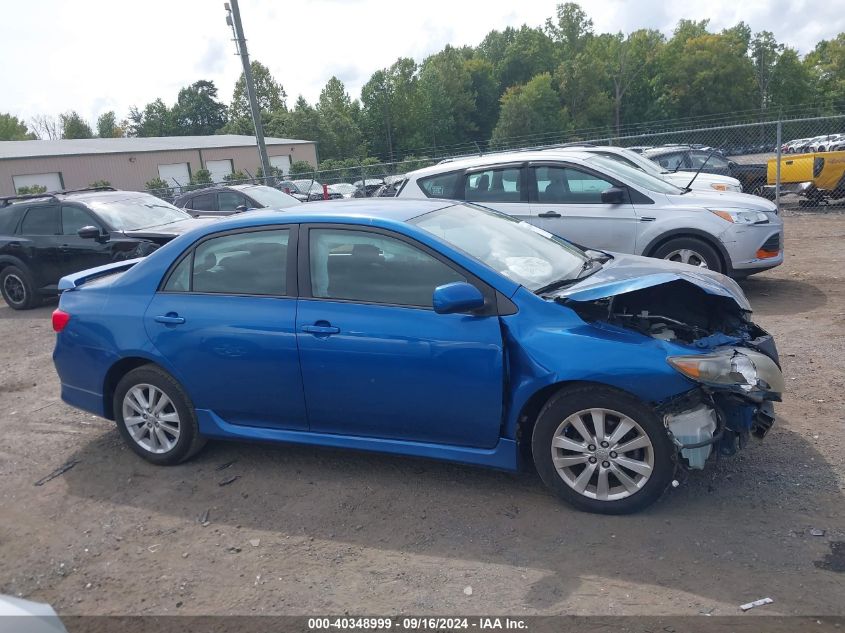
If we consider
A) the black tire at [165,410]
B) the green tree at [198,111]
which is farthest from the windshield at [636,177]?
the green tree at [198,111]

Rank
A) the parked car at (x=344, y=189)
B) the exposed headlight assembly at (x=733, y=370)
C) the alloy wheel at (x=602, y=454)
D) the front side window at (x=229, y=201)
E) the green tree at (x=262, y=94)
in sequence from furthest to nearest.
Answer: the green tree at (x=262, y=94)
the parked car at (x=344, y=189)
the front side window at (x=229, y=201)
the alloy wheel at (x=602, y=454)
the exposed headlight assembly at (x=733, y=370)

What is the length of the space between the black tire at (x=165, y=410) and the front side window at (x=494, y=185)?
197 inches

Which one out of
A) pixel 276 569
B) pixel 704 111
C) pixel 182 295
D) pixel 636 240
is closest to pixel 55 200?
pixel 182 295

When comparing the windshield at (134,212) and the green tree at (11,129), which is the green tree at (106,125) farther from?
the windshield at (134,212)

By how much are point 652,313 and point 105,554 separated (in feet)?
11.2

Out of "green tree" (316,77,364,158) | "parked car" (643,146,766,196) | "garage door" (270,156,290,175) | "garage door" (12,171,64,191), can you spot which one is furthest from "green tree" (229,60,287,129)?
"parked car" (643,146,766,196)

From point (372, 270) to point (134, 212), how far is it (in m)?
7.94

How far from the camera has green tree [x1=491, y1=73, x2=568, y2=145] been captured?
6359cm

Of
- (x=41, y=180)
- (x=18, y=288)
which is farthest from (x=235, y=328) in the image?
(x=41, y=180)

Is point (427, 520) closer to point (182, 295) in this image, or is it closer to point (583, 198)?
point (182, 295)

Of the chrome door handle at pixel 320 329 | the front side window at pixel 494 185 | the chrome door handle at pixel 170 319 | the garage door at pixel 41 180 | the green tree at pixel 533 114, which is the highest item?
the green tree at pixel 533 114

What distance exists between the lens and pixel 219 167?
50.6 m

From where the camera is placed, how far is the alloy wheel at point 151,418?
4902 mm

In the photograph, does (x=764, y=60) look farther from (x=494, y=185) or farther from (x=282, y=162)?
(x=494, y=185)
